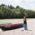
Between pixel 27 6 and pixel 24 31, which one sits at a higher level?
pixel 27 6

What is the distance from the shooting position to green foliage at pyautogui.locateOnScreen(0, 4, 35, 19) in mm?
1539

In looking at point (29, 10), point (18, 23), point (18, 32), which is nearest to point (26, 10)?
point (29, 10)

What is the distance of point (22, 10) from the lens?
61.3 inches

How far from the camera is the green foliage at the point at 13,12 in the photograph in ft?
5.05

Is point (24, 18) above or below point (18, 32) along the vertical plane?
above

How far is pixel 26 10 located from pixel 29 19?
0.13m

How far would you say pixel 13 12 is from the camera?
5.08ft

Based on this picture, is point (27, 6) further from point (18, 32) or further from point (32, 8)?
point (18, 32)

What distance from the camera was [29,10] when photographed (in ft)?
5.10

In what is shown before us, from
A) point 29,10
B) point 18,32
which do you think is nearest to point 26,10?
point 29,10

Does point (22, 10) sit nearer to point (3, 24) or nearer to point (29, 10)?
point (29, 10)

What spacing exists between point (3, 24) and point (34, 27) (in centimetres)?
41

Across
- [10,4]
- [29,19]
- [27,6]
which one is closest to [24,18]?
[29,19]

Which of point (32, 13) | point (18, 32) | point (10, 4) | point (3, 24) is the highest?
point (10, 4)
